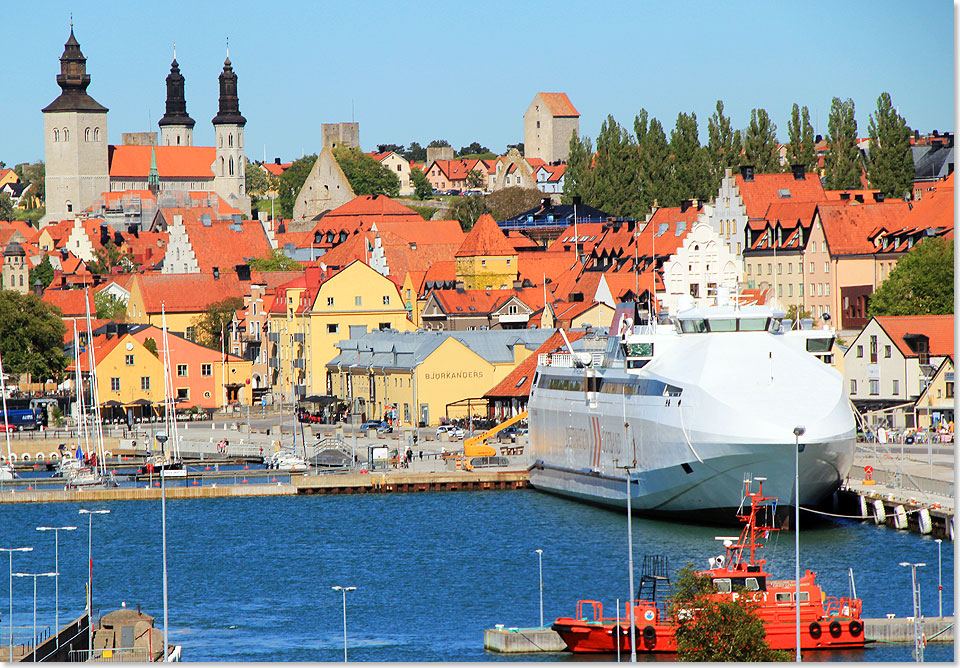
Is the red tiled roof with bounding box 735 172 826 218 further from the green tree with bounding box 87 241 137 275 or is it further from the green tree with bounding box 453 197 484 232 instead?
the green tree with bounding box 87 241 137 275

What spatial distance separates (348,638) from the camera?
39062 millimetres

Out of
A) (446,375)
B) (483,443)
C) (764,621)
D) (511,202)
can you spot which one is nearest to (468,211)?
(511,202)

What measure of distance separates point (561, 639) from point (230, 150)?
15963 cm

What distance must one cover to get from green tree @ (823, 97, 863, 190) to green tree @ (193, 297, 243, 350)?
104 ft

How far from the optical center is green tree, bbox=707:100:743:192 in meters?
117

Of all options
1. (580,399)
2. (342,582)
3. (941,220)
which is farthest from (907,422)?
(342,582)

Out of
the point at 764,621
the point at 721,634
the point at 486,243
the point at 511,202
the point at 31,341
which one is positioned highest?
the point at 511,202

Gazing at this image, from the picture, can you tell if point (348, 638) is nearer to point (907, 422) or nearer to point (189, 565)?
point (189, 565)

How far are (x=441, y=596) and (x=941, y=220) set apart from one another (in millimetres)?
50641

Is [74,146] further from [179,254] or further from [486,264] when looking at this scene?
[486,264]

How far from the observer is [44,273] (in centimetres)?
13950

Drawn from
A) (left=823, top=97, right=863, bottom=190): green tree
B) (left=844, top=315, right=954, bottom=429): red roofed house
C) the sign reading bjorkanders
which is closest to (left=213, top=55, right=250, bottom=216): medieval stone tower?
(left=823, top=97, right=863, bottom=190): green tree

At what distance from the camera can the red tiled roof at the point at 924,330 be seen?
70688 mm

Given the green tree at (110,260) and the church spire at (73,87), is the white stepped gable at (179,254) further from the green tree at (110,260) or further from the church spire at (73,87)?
the church spire at (73,87)
